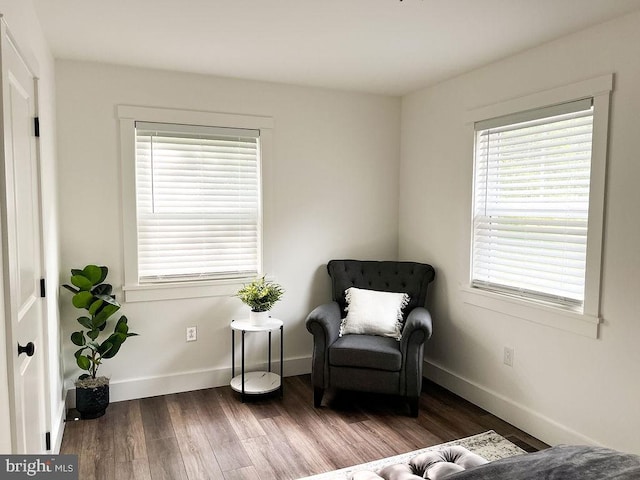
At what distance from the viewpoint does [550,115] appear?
280 centimetres

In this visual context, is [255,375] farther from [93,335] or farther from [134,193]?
[134,193]

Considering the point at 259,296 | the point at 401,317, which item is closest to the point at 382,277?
the point at 401,317

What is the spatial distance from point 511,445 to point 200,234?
2593 millimetres

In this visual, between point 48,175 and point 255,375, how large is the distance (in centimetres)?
209

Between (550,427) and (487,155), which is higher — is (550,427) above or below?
below

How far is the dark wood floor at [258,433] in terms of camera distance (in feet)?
8.53

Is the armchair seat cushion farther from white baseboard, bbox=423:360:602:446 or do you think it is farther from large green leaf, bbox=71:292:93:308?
large green leaf, bbox=71:292:93:308

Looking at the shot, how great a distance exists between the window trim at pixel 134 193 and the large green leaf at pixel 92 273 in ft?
0.82

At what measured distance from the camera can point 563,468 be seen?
1.22 m

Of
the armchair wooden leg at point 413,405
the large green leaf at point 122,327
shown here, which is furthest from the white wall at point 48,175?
the armchair wooden leg at point 413,405

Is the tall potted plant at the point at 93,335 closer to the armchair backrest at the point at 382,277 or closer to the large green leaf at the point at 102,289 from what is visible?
the large green leaf at the point at 102,289

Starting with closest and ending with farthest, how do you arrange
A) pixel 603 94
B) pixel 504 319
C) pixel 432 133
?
pixel 603 94, pixel 504 319, pixel 432 133

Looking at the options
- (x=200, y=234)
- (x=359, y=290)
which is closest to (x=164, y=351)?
(x=200, y=234)

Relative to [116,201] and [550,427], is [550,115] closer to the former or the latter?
[550,427]
